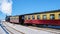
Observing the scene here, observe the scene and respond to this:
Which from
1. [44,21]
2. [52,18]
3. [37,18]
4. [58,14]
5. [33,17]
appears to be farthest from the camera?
[33,17]

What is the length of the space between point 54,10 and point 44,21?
3.28 m

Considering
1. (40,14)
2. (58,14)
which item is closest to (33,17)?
(40,14)

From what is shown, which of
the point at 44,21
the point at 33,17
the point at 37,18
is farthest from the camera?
the point at 33,17

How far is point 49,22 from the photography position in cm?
2308

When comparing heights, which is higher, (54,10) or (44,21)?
(54,10)

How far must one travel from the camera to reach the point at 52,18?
22656 mm

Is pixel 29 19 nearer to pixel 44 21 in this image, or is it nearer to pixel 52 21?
pixel 44 21

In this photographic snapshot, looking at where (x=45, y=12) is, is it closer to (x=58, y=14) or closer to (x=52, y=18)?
(x=52, y=18)

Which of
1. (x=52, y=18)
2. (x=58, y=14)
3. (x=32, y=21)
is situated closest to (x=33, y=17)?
(x=32, y=21)

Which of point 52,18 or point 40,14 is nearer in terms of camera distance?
point 52,18

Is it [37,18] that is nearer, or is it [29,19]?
[37,18]

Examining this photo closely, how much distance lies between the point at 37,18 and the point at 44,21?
2.80 m

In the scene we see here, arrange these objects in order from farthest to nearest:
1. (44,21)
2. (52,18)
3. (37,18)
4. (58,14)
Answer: (37,18) < (44,21) < (52,18) < (58,14)

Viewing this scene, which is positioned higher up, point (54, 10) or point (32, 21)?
point (54, 10)
